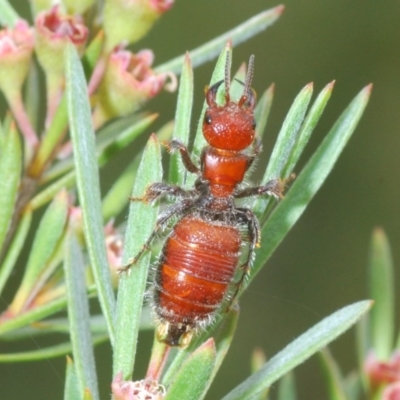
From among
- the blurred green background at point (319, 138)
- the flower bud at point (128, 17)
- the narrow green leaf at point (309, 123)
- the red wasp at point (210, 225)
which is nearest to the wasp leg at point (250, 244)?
the red wasp at point (210, 225)

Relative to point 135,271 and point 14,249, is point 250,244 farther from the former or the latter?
point 14,249

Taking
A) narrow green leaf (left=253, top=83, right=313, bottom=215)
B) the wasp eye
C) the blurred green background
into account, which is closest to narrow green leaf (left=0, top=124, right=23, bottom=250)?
the wasp eye

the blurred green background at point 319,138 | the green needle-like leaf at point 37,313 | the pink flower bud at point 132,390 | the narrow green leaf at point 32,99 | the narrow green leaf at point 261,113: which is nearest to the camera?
the pink flower bud at point 132,390

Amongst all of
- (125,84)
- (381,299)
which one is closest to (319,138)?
(381,299)

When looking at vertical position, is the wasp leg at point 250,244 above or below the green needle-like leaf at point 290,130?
below

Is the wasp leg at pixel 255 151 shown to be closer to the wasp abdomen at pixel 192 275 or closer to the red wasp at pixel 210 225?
the red wasp at pixel 210 225

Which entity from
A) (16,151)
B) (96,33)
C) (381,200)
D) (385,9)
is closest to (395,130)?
(381,200)

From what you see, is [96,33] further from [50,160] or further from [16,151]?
[16,151]
